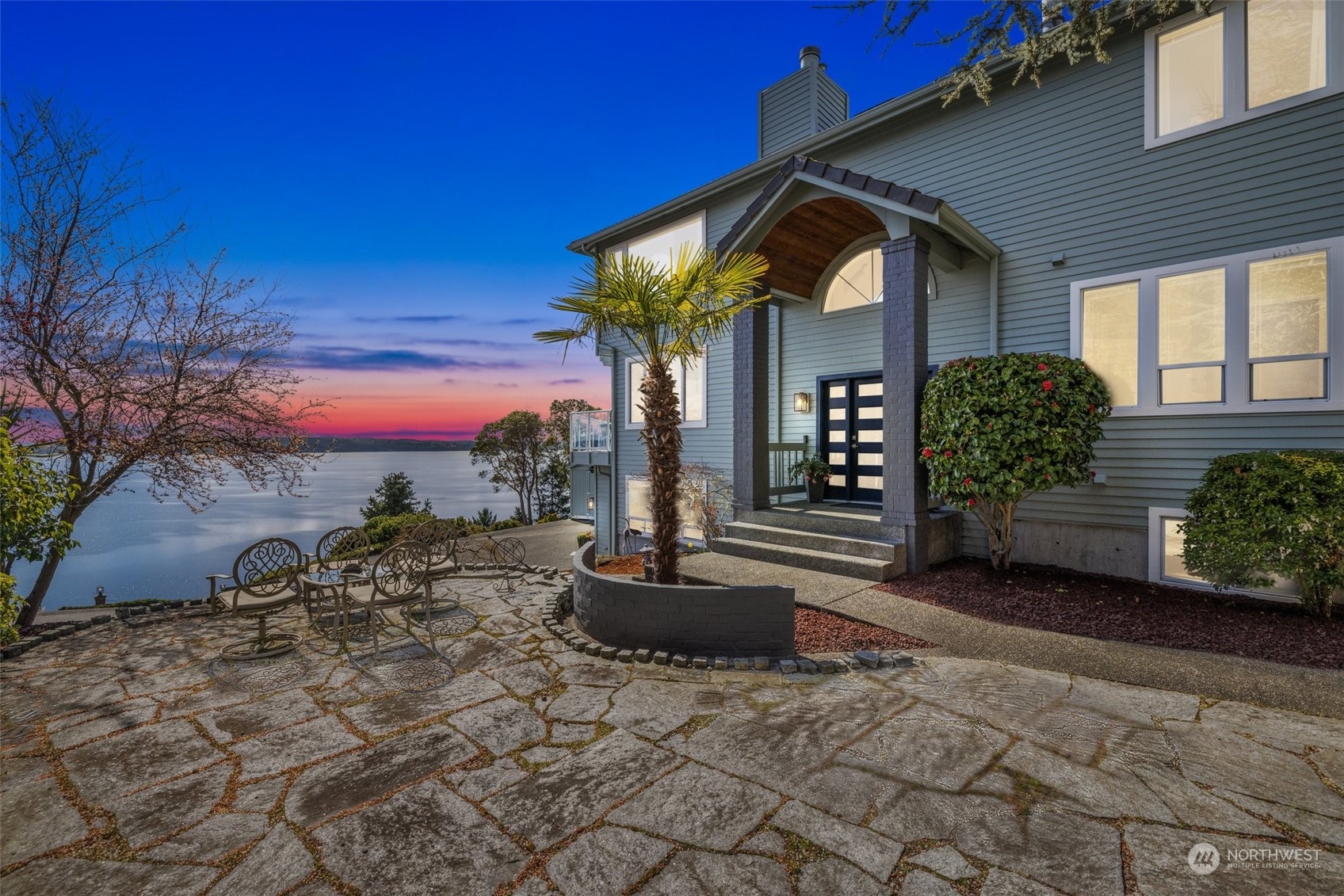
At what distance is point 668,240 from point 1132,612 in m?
9.73

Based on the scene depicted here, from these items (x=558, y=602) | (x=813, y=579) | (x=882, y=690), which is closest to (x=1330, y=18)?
A: (x=813, y=579)

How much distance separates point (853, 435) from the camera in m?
8.78

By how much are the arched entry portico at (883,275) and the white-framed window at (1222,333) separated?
66.6 inches

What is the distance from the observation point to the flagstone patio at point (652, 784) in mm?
2068

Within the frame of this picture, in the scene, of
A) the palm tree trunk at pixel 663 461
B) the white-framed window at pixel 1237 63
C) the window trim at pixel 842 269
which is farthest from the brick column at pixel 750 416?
the white-framed window at pixel 1237 63

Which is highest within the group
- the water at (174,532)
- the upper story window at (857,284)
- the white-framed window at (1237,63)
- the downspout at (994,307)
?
the white-framed window at (1237,63)

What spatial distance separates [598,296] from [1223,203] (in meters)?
6.72

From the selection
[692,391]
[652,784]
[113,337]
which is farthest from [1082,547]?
[113,337]

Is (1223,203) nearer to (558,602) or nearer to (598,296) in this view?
(598,296)

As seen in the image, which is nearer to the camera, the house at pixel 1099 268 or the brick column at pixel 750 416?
the house at pixel 1099 268

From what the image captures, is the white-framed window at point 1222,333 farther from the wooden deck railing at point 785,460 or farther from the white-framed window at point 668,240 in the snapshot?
the white-framed window at point 668,240

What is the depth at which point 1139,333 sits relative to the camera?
631 cm

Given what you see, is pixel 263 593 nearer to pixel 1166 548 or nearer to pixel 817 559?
pixel 817 559

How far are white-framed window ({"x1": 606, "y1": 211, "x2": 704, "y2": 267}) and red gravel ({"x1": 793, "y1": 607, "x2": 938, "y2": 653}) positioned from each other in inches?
311
